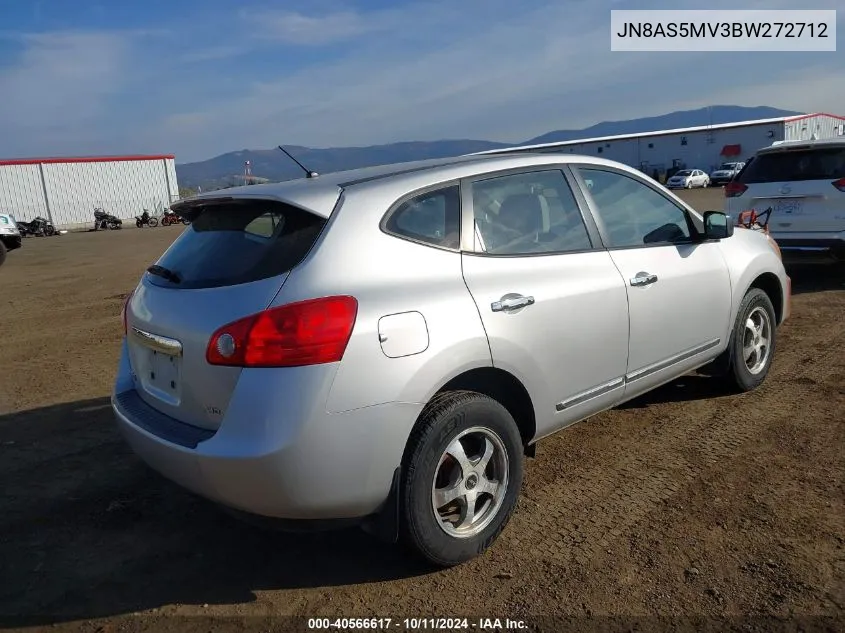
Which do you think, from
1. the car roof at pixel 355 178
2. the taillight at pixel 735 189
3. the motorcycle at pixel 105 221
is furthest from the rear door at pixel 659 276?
the motorcycle at pixel 105 221

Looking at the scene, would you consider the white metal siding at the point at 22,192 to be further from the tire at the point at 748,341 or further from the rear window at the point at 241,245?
the tire at the point at 748,341

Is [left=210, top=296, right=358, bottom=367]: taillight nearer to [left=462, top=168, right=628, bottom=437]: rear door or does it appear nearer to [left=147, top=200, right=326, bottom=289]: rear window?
[left=147, top=200, right=326, bottom=289]: rear window

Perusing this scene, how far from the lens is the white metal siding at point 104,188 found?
4812 cm

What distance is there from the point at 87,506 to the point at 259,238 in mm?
1962

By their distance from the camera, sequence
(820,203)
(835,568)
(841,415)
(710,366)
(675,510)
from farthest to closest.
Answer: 1. (820,203)
2. (710,366)
3. (841,415)
4. (675,510)
5. (835,568)

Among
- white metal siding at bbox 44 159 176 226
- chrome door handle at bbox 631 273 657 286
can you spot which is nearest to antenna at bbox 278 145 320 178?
chrome door handle at bbox 631 273 657 286

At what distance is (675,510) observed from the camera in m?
3.41

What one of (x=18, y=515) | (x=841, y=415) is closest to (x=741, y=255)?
(x=841, y=415)

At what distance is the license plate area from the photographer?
292cm

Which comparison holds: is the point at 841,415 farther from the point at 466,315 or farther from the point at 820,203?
the point at 820,203

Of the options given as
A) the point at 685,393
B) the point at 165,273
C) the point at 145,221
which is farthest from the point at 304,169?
the point at 145,221

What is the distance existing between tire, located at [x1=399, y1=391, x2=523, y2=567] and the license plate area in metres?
1.02

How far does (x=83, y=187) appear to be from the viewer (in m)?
49.6

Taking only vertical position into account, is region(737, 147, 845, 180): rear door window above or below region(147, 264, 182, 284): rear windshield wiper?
above
